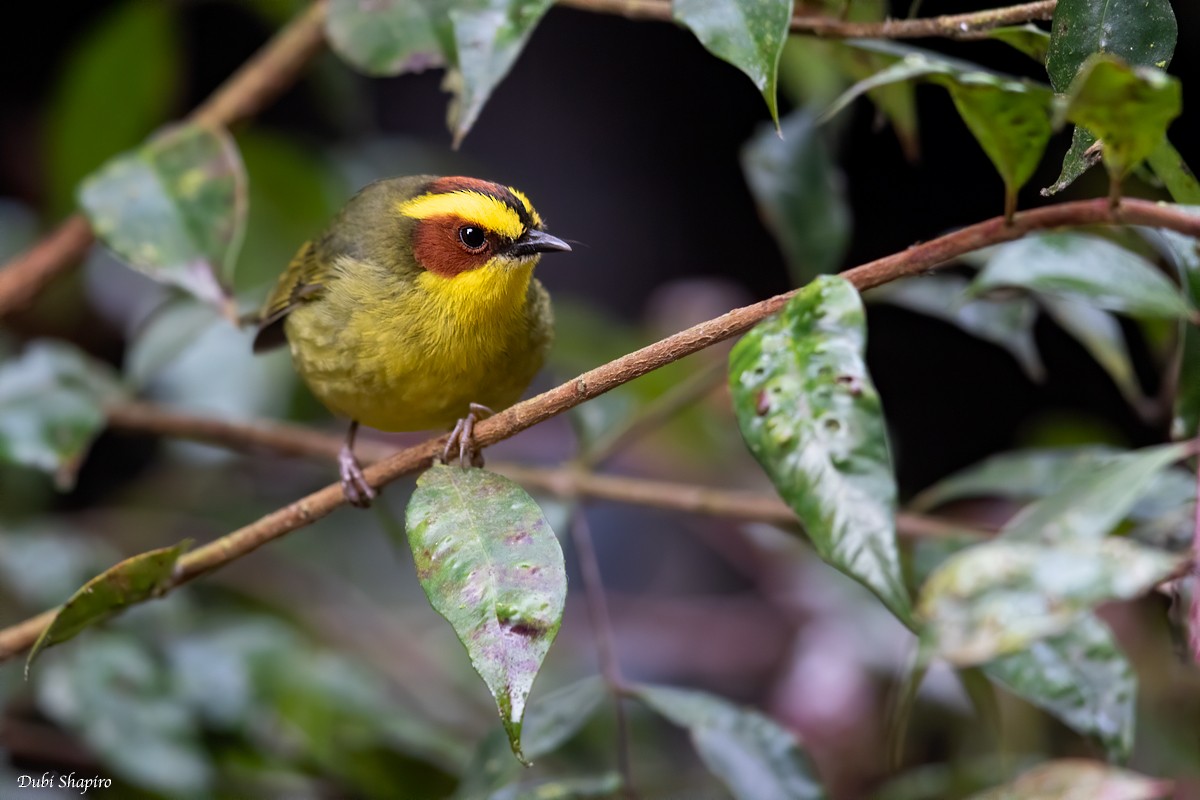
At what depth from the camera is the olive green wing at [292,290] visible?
91.6 inches

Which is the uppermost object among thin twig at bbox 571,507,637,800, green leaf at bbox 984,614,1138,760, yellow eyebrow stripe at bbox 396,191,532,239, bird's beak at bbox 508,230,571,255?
yellow eyebrow stripe at bbox 396,191,532,239

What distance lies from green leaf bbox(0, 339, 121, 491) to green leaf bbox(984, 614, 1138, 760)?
1.73 metres

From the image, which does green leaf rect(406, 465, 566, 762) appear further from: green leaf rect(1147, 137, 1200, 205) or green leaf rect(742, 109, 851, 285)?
green leaf rect(742, 109, 851, 285)

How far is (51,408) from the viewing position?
2250mm

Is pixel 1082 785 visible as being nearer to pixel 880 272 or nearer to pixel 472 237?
pixel 880 272

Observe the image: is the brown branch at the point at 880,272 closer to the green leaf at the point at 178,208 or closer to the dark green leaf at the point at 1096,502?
the dark green leaf at the point at 1096,502

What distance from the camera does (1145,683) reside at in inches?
110

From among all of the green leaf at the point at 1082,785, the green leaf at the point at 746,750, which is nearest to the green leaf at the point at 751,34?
the green leaf at the point at 1082,785

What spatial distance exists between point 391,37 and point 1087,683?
1503mm

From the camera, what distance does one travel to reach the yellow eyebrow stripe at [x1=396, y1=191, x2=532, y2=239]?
2215 mm

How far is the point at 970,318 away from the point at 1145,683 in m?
1.25

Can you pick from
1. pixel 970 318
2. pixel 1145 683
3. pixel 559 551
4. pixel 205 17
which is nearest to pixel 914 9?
pixel 970 318

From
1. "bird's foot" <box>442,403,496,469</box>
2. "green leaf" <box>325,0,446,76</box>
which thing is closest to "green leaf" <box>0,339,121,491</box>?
"green leaf" <box>325,0,446,76</box>

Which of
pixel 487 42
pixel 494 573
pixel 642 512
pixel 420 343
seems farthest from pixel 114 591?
pixel 642 512
